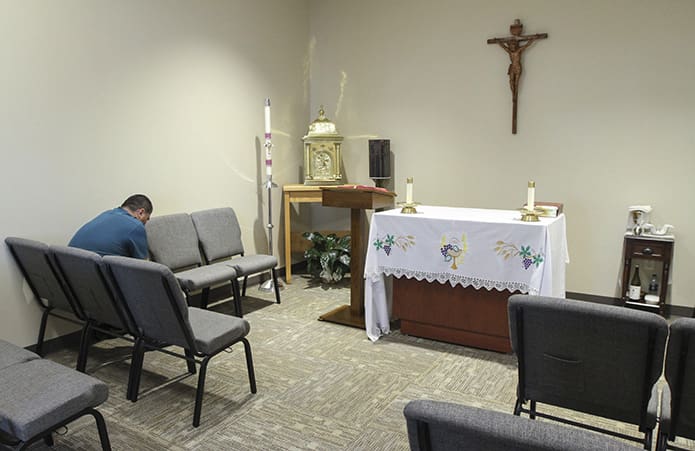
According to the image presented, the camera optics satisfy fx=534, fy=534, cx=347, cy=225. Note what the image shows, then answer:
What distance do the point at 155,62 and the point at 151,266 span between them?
7.36 ft

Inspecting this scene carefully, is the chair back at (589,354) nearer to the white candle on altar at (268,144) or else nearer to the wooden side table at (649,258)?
the wooden side table at (649,258)

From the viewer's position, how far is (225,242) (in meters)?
4.60

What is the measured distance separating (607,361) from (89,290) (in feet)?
8.40

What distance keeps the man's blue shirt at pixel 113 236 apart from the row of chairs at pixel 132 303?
1.01 ft

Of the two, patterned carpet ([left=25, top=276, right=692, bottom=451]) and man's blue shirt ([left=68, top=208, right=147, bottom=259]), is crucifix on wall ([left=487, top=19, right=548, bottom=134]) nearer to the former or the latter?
patterned carpet ([left=25, top=276, right=692, bottom=451])

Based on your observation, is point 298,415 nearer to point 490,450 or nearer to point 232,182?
point 490,450

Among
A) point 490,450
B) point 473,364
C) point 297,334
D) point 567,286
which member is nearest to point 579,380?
point 490,450

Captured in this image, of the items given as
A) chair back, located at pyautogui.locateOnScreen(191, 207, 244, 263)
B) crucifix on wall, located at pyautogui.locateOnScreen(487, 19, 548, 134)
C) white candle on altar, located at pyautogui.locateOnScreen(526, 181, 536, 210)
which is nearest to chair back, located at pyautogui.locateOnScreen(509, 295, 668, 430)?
white candle on altar, located at pyautogui.locateOnScreen(526, 181, 536, 210)

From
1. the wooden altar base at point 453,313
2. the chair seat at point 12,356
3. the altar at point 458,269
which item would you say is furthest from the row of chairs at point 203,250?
the chair seat at point 12,356

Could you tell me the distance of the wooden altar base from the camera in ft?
11.3

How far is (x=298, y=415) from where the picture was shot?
108 inches

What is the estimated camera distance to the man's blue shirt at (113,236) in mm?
3320

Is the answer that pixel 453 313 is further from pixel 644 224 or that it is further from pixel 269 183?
pixel 269 183

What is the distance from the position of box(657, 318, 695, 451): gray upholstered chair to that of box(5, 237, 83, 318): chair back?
2977mm
